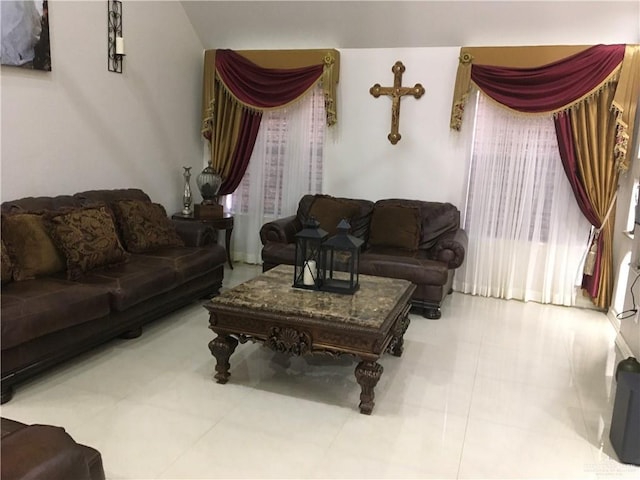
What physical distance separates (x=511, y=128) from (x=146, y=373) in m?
3.71

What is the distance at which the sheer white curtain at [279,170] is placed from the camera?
17.4ft

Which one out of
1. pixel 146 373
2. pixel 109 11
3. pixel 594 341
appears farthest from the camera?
pixel 109 11

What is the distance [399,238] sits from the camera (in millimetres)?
4531

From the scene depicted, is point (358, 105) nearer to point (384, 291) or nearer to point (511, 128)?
point (511, 128)

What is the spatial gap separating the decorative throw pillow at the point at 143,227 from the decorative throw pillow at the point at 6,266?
97 centimetres

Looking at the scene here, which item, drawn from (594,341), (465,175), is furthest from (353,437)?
(465,175)

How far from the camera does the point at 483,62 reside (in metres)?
4.54

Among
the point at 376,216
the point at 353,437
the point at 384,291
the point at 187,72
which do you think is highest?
the point at 187,72

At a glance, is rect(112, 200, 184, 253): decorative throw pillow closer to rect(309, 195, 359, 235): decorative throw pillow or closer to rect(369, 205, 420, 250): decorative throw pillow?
rect(309, 195, 359, 235): decorative throw pillow

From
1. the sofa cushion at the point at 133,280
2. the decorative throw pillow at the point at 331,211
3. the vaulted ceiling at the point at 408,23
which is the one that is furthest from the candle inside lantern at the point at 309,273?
the vaulted ceiling at the point at 408,23

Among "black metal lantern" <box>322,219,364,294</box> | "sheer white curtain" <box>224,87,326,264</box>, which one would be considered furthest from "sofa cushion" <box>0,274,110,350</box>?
"sheer white curtain" <box>224,87,326,264</box>

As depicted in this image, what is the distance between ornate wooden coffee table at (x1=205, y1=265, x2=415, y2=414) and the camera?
258cm

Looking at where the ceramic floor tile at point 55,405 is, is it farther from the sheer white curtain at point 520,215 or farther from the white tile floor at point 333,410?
the sheer white curtain at point 520,215

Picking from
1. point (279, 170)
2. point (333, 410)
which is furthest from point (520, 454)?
point (279, 170)
